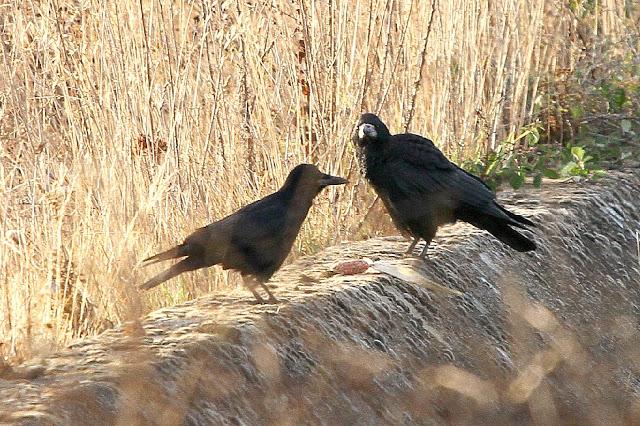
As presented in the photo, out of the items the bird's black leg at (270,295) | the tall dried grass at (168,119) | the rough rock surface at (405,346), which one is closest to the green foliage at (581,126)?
the rough rock surface at (405,346)

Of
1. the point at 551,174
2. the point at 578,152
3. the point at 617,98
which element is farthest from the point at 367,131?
the point at 617,98

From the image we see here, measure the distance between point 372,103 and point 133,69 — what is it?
1395 millimetres

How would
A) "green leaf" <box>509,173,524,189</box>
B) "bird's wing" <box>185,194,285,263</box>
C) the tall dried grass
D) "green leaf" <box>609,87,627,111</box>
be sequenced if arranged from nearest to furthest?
"bird's wing" <box>185,194,285,263</box>
the tall dried grass
"green leaf" <box>509,173,524,189</box>
"green leaf" <box>609,87,627,111</box>

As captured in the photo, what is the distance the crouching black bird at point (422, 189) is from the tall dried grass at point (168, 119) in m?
0.25

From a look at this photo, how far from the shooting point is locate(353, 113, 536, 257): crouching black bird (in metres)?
5.32

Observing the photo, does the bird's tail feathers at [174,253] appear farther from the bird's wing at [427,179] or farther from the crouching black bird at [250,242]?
the bird's wing at [427,179]

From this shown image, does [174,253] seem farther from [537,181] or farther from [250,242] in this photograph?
[537,181]

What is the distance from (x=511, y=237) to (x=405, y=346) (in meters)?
0.93

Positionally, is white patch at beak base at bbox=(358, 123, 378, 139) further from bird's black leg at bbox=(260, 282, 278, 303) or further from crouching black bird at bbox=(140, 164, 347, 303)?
bird's black leg at bbox=(260, 282, 278, 303)

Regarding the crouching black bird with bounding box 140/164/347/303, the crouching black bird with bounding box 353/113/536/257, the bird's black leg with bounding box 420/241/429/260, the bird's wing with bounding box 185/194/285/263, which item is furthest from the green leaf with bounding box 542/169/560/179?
the bird's wing with bounding box 185/194/285/263

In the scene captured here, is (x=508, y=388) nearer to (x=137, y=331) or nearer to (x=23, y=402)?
(x=137, y=331)

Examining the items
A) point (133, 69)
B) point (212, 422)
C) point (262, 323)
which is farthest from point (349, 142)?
point (212, 422)

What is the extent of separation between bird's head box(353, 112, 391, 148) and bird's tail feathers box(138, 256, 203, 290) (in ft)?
4.33

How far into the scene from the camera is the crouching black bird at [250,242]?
429cm
